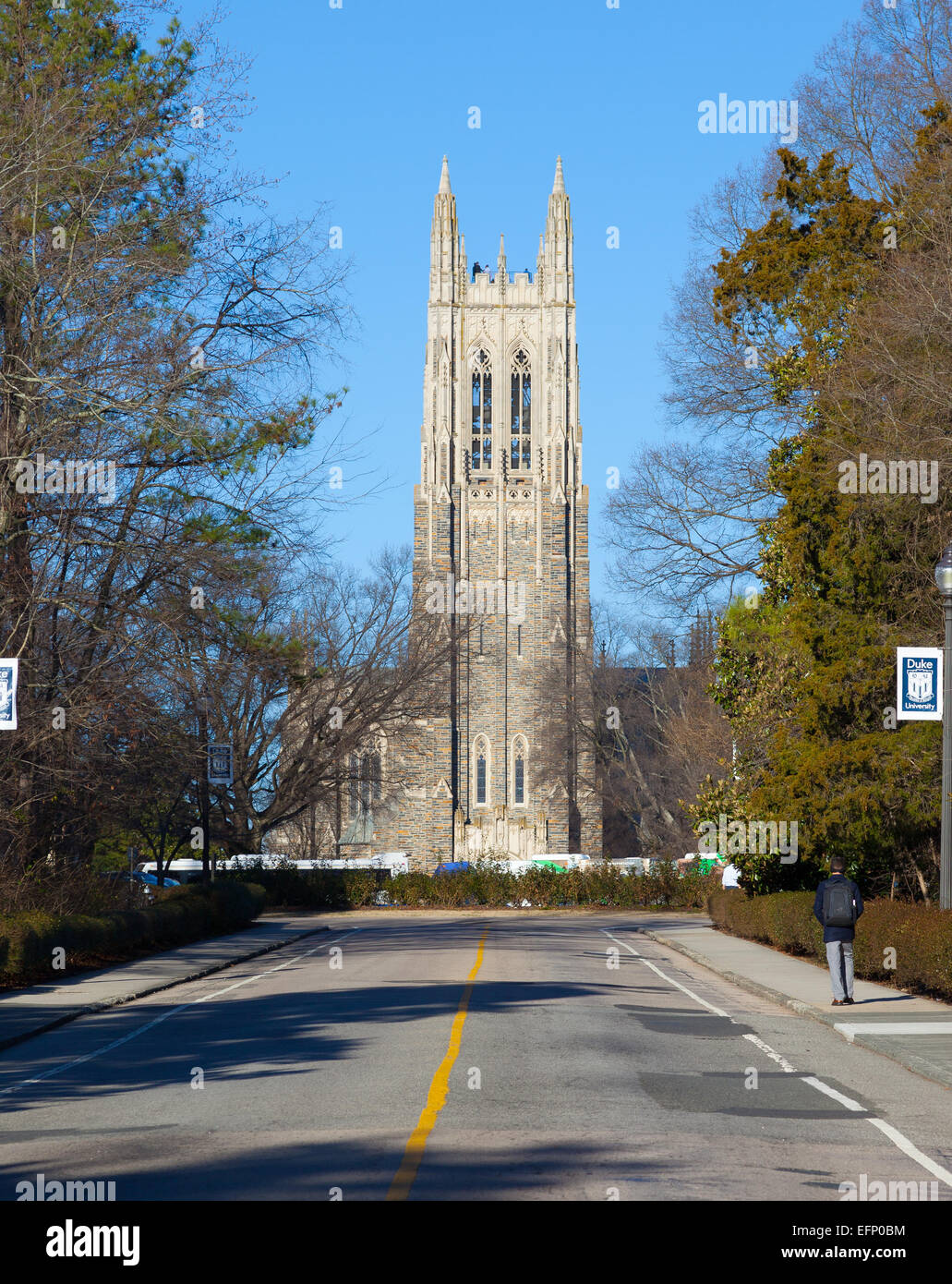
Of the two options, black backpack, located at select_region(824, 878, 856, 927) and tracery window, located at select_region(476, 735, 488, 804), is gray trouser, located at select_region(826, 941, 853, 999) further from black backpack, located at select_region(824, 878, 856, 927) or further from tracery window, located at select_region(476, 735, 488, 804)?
tracery window, located at select_region(476, 735, 488, 804)

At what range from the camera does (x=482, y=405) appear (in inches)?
3406

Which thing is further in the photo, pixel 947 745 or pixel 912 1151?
pixel 947 745

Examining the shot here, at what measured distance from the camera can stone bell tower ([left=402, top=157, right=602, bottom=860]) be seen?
256 feet

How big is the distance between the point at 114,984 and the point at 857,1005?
32.0ft

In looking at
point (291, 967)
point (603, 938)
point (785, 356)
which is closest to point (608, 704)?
point (603, 938)

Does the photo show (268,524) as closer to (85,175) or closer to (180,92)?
(85,175)

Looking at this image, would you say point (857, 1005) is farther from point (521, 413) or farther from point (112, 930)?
point (521, 413)

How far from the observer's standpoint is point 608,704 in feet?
245

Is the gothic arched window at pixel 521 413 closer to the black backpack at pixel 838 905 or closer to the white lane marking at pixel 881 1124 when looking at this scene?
the black backpack at pixel 838 905

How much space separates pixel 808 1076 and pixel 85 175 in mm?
16892

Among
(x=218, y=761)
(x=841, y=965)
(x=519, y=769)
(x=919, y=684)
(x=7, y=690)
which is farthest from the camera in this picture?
(x=519, y=769)

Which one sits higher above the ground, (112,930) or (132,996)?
(112,930)

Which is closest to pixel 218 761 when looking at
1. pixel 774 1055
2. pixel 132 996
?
pixel 132 996

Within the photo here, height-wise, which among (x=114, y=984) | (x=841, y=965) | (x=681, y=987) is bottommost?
(x=681, y=987)
